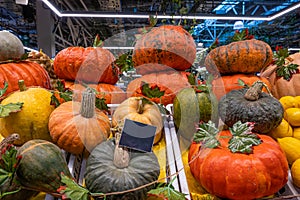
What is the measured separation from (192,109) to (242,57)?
1.83 feet

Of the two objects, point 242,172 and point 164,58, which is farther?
point 164,58

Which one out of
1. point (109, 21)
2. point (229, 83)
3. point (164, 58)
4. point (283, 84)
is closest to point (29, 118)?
point (164, 58)

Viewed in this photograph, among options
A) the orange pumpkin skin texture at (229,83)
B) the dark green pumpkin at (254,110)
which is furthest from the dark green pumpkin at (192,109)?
the orange pumpkin skin texture at (229,83)

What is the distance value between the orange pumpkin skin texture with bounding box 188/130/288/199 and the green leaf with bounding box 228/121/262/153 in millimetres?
20

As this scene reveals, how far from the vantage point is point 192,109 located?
1.19 metres

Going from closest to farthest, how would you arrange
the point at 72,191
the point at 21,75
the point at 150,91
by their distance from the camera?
the point at 72,191
the point at 150,91
the point at 21,75

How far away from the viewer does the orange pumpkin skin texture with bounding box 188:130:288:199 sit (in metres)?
0.91

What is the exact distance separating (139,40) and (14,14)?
11.2 meters

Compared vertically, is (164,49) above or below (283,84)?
above

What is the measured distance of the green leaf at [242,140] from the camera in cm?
98

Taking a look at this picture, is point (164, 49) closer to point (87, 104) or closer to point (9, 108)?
point (87, 104)

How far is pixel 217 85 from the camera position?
5.03ft

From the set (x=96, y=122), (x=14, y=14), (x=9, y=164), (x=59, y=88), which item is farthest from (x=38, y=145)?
(x=14, y=14)

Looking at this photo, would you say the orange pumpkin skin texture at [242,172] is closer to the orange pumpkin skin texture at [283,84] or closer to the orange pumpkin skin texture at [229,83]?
the orange pumpkin skin texture at [229,83]
